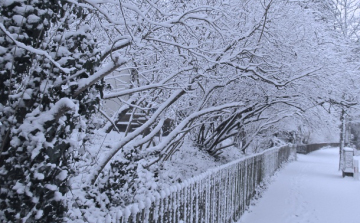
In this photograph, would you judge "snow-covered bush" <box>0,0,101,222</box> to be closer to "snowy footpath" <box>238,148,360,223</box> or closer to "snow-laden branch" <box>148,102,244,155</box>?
"snow-laden branch" <box>148,102,244,155</box>

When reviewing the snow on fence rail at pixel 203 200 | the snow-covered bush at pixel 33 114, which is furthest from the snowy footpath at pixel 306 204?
the snow-covered bush at pixel 33 114

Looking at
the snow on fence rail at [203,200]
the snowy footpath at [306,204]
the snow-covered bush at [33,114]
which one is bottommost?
the snowy footpath at [306,204]

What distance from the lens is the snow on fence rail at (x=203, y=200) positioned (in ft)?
10.0

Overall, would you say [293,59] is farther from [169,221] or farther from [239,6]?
[169,221]

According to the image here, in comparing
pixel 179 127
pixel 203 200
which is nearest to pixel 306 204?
pixel 203 200

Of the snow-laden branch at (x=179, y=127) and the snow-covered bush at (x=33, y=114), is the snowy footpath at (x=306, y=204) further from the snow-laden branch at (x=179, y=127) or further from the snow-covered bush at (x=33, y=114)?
the snow-covered bush at (x=33, y=114)

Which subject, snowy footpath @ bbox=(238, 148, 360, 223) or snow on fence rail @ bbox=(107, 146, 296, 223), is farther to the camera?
snowy footpath @ bbox=(238, 148, 360, 223)

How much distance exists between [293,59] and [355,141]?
180 ft

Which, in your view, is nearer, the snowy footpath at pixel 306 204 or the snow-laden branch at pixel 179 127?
the snow-laden branch at pixel 179 127

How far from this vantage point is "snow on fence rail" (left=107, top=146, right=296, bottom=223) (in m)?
3.05

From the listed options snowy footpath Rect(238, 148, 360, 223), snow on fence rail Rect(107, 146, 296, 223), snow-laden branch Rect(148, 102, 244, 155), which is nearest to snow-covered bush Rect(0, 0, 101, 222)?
snow on fence rail Rect(107, 146, 296, 223)

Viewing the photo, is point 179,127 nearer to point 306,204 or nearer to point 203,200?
point 203,200

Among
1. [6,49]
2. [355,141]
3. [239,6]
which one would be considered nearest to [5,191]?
[6,49]

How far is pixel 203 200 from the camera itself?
4.96m
